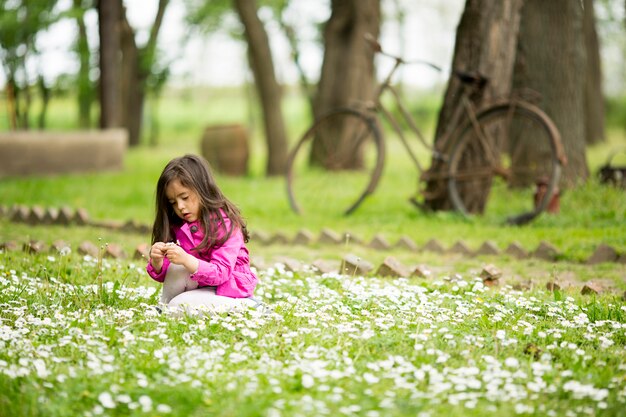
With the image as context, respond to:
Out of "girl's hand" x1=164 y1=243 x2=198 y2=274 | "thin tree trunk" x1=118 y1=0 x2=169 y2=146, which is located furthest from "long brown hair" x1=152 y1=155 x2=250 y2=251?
"thin tree trunk" x1=118 y1=0 x2=169 y2=146

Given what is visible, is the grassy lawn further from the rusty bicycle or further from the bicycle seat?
the bicycle seat

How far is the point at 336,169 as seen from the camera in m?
9.29

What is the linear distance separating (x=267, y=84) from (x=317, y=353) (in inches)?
411

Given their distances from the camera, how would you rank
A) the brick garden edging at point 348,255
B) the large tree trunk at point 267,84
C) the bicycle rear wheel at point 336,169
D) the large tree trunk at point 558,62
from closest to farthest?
the brick garden edging at point 348,255
the bicycle rear wheel at point 336,169
the large tree trunk at point 558,62
the large tree trunk at point 267,84

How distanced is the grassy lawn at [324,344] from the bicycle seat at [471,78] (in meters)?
2.28

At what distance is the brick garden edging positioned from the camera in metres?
5.77

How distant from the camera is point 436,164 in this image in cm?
889

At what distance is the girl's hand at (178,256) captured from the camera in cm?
432

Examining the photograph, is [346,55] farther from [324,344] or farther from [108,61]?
[324,344]

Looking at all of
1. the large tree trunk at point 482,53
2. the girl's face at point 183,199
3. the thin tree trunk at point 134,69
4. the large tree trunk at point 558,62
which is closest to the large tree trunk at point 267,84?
the large tree trunk at point 558,62

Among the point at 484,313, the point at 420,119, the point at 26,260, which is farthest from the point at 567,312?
the point at 420,119

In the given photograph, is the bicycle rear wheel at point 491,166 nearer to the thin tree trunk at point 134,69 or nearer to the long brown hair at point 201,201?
the long brown hair at point 201,201

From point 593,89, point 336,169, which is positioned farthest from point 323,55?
point 593,89

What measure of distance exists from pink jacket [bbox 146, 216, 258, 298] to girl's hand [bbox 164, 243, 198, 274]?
0.08 m
